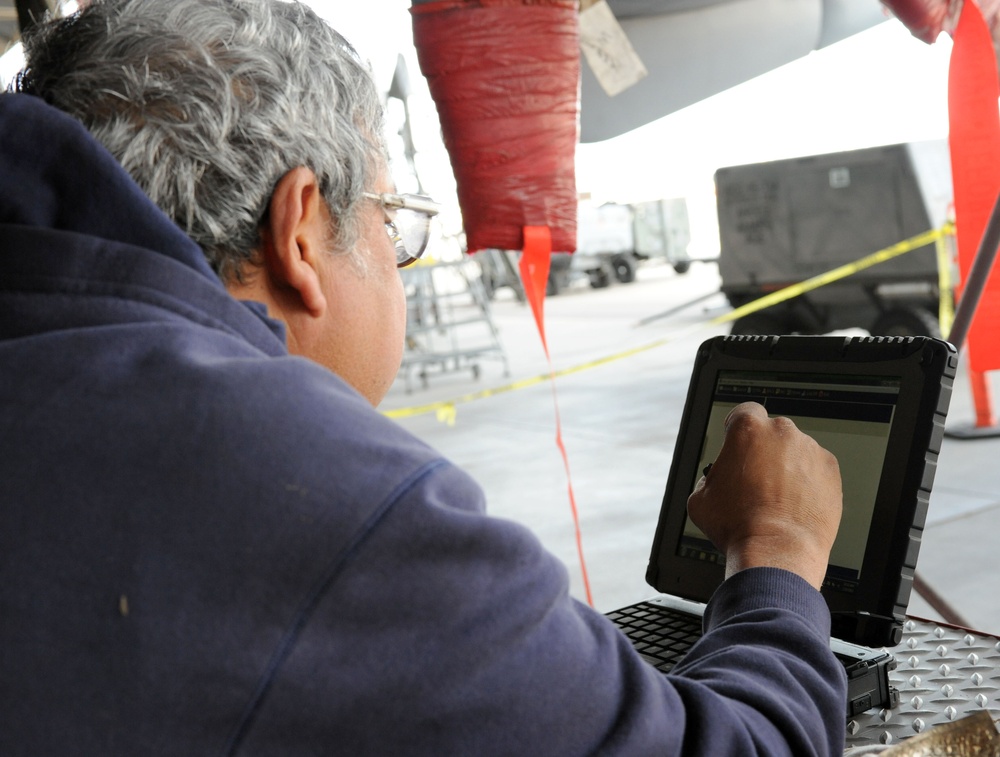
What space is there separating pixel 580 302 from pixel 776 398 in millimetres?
14149

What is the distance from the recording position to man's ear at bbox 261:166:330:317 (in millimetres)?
755

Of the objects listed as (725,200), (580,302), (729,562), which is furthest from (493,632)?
(580,302)

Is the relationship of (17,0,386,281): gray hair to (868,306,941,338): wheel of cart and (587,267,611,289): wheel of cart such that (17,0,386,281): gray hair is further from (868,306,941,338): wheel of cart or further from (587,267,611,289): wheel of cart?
(587,267,611,289): wheel of cart

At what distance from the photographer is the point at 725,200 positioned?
7121 millimetres

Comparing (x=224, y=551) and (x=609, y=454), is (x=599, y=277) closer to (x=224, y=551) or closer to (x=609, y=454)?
(x=609, y=454)

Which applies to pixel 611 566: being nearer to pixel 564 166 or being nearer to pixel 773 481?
pixel 564 166

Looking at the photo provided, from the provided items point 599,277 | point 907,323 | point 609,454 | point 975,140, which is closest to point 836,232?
point 907,323

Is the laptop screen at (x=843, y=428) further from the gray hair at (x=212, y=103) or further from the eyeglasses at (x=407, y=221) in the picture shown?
the gray hair at (x=212, y=103)

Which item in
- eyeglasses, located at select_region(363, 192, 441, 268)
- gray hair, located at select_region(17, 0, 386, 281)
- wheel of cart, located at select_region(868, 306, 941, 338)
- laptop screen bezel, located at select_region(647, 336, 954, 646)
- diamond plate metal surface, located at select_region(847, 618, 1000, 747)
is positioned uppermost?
gray hair, located at select_region(17, 0, 386, 281)

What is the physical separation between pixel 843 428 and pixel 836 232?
6052 millimetres

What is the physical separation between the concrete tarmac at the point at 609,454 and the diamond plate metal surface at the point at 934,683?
54 cm

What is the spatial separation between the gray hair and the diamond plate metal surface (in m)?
0.65

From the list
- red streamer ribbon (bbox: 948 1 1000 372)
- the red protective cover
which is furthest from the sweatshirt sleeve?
red streamer ribbon (bbox: 948 1 1000 372)

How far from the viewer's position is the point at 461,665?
541 mm
